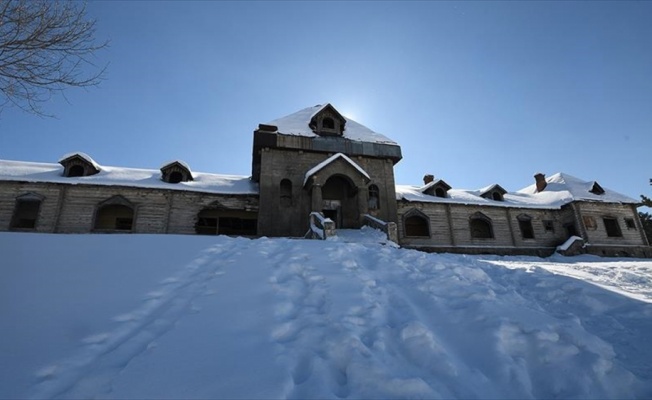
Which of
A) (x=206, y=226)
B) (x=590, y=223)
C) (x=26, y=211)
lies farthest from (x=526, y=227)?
(x=26, y=211)

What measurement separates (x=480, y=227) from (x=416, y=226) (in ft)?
16.5

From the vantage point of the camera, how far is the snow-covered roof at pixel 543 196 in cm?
2297

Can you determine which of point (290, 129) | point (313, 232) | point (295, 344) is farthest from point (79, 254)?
point (290, 129)

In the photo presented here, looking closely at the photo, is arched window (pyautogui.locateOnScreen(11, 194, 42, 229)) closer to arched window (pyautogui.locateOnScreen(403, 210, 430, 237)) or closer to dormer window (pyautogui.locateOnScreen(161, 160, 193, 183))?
dormer window (pyautogui.locateOnScreen(161, 160, 193, 183))

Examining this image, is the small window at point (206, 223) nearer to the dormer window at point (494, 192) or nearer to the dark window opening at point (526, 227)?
the dormer window at point (494, 192)

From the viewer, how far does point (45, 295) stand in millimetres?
4008

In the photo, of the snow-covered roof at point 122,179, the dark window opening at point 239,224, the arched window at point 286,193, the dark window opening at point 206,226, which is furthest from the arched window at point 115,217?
the arched window at point 286,193

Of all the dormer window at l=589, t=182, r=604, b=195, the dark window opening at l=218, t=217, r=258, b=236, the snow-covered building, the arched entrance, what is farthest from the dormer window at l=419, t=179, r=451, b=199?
the dark window opening at l=218, t=217, r=258, b=236

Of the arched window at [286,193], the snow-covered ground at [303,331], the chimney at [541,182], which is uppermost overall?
the chimney at [541,182]

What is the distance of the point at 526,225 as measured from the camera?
2370cm

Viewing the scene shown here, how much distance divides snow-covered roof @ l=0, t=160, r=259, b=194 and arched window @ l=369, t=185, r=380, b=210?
7.14 m

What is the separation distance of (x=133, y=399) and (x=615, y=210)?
32356 millimetres

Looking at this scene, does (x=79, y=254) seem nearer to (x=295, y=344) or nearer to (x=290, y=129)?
(x=295, y=344)

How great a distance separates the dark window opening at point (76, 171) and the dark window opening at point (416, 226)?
2115cm
